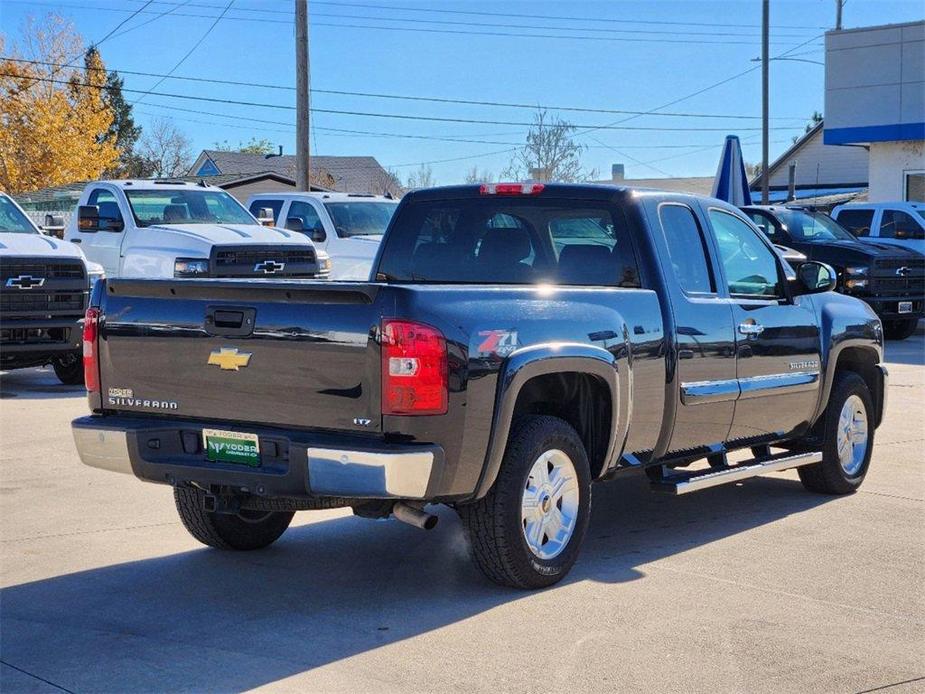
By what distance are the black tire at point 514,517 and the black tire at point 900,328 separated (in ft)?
54.0

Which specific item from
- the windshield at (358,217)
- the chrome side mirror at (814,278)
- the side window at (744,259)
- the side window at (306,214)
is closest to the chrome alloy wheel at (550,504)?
the side window at (744,259)

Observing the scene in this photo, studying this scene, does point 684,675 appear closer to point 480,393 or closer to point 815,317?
point 480,393

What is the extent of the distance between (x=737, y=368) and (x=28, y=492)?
4.47 metres

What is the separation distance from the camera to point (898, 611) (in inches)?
236

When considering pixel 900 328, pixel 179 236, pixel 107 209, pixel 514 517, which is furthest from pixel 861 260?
pixel 514 517

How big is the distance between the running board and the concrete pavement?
1.01ft

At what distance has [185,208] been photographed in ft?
54.1

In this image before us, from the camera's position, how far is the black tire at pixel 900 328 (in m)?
21.4

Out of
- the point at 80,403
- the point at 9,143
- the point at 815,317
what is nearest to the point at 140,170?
the point at 9,143

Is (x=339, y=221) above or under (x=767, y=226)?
above

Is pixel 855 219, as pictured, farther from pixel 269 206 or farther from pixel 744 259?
pixel 744 259

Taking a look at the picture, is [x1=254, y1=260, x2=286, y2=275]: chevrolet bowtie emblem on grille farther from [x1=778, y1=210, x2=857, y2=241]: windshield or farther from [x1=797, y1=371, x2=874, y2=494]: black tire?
[x1=778, y1=210, x2=857, y2=241]: windshield

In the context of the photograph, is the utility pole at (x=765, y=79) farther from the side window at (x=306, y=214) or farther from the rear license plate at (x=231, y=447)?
Answer: the rear license plate at (x=231, y=447)

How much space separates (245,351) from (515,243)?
202 centimetres
